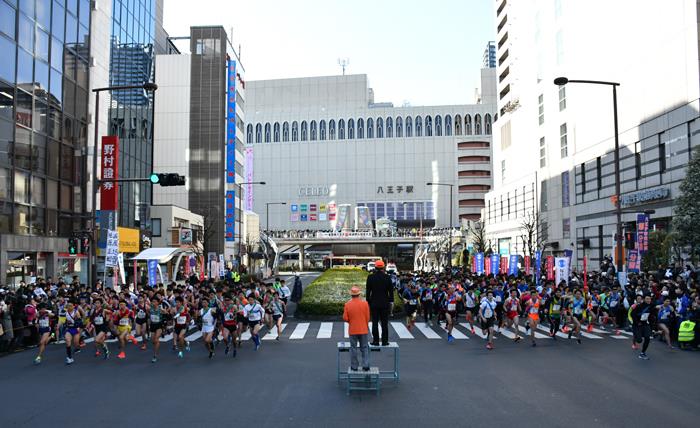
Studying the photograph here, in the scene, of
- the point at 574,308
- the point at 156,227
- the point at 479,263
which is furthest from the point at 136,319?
the point at 156,227

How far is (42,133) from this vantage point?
2986 cm

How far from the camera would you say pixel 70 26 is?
3272 centimetres

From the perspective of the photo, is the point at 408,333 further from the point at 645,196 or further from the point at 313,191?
the point at 313,191

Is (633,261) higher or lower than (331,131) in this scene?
lower

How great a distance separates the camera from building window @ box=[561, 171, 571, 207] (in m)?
47.6

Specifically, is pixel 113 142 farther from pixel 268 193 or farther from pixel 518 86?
pixel 268 193

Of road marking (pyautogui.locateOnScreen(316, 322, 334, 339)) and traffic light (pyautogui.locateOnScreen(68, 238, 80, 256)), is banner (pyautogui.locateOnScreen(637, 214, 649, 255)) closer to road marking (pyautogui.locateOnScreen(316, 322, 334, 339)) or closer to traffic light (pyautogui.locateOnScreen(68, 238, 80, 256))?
road marking (pyautogui.locateOnScreen(316, 322, 334, 339))

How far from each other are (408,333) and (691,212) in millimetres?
13026

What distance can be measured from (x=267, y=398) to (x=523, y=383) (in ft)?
15.3

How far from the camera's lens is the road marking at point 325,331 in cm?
1855

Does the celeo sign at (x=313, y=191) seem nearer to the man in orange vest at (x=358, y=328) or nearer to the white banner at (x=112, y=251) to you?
the white banner at (x=112, y=251)

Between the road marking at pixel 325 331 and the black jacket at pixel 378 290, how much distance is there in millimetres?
7258

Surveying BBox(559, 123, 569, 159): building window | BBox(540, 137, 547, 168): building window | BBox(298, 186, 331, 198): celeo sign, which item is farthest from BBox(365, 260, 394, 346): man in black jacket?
BBox(298, 186, 331, 198): celeo sign

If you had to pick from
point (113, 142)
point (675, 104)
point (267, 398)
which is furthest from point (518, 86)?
point (267, 398)
